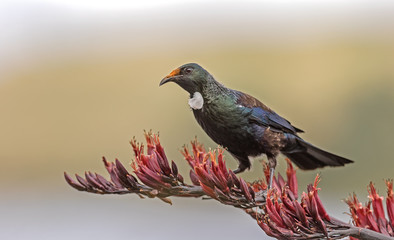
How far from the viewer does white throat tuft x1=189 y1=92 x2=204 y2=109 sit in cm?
244

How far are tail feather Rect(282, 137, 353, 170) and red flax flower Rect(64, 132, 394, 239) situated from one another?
44cm

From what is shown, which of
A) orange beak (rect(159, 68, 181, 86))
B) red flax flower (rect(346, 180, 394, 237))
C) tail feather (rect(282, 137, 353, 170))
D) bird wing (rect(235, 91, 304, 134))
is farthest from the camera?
tail feather (rect(282, 137, 353, 170))

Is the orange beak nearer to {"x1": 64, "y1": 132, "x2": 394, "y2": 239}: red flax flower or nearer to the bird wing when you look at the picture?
{"x1": 64, "y1": 132, "x2": 394, "y2": 239}: red flax flower

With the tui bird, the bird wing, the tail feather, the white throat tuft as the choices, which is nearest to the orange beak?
the tui bird

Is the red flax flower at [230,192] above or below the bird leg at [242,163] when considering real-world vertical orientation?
below

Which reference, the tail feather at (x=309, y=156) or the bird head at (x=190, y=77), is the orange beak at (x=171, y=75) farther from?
the tail feather at (x=309, y=156)

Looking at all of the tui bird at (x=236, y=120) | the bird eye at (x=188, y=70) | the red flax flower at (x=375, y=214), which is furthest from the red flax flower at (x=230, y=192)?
the bird eye at (x=188, y=70)

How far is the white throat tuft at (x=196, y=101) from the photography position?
7.99 ft

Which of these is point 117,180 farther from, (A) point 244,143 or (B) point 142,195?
(A) point 244,143

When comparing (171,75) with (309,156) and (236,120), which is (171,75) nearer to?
(236,120)

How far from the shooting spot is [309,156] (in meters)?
2.92

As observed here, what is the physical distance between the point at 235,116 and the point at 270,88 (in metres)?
15.2

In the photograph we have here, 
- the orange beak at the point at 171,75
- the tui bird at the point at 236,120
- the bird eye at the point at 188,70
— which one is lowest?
the tui bird at the point at 236,120

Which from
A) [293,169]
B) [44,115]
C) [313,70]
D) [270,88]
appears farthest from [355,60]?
[293,169]
